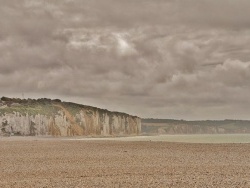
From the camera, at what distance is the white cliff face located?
13412 centimetres

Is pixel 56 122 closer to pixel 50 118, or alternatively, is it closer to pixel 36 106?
pixel 50 118

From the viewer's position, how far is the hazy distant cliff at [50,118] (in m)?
135

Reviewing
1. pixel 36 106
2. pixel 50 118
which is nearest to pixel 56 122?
pixel 50 118

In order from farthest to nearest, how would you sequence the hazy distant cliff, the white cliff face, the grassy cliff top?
the grassy cliff top → the hazy distant cliff → the white cliff face

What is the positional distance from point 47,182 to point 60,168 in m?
6.35

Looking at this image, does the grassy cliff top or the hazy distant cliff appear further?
the grassy cliff top

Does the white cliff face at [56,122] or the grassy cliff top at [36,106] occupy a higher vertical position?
the grassy cliff top at [36,106]

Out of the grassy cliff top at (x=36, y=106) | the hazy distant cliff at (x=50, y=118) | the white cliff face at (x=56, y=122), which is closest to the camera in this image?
the white cliff face at (x=56, y=122)

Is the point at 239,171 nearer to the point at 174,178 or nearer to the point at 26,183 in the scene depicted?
the point at 174,178

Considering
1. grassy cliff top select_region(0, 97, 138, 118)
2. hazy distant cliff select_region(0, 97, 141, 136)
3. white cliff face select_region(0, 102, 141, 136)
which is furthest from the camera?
→ grassy cliff top select_region(0, 97, 138, 118)

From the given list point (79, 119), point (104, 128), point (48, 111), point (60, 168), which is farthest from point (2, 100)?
point (60, 168)

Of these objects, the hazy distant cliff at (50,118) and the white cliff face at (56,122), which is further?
the hazy distant cliff at (50,118)

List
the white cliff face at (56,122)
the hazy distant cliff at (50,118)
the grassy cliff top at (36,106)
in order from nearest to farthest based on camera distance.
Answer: the white cliff face at (56,122) < the hazy distant cliff at (50,118) < the grassy cliff top at (36,106)

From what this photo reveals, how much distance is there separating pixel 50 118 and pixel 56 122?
13.0ft
